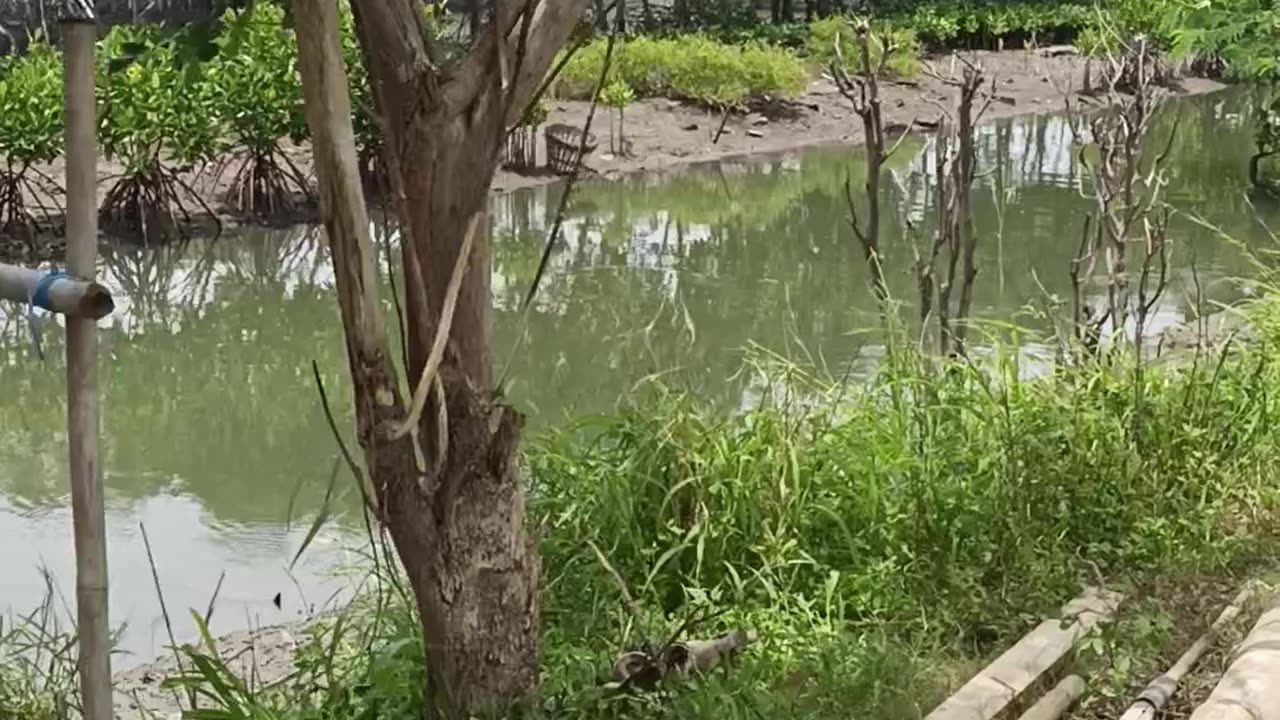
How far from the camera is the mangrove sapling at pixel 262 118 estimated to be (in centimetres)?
987

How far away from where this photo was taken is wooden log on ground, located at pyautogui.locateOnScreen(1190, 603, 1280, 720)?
2212mm

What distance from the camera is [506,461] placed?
6.94ft

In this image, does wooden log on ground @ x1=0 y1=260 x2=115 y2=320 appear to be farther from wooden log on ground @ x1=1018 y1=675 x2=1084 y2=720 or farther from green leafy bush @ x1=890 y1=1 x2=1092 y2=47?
green leafy bush @ x1=890 y1=1 x2=1092 y2=47

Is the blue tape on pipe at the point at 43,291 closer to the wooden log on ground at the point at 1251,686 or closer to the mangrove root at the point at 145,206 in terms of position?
the wooden log on ground at the point at 1251,686

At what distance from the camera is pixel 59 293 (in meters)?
1.96

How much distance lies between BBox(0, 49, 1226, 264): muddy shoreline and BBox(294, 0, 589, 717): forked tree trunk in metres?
7.56

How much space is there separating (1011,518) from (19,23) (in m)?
13.1

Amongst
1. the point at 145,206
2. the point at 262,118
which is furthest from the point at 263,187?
the point at 145,206

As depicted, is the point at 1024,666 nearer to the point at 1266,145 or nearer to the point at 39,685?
the point at 39,685

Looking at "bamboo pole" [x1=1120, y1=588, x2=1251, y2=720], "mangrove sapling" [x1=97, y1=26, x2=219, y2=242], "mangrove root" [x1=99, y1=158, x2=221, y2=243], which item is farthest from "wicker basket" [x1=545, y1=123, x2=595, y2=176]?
"bamboo pole" [x1=1120, y1=588, x2=1251, y2=720]

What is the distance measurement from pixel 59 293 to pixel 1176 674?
1812 mm

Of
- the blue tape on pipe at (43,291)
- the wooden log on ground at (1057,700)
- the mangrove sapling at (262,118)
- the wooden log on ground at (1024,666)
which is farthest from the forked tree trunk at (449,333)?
the mangrove sapling at (262,118)

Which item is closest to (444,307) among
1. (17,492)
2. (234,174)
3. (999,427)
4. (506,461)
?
A: (506,461)

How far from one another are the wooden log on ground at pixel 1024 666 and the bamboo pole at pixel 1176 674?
15 cm
